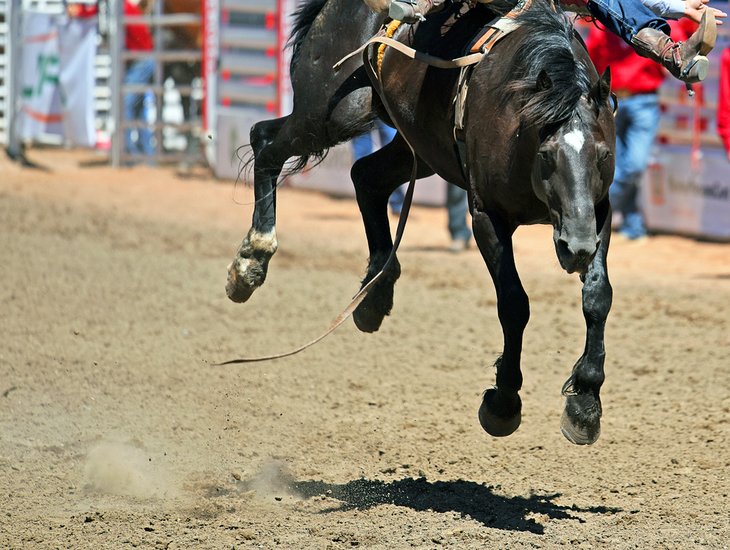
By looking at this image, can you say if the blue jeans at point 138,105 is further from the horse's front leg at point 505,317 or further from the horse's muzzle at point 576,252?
the horse's muzzle at point 576,252

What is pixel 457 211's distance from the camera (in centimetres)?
998

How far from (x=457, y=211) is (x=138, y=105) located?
698cm

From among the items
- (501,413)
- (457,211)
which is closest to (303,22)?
(501,413)

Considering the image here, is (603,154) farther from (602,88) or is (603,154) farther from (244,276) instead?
(244,276)

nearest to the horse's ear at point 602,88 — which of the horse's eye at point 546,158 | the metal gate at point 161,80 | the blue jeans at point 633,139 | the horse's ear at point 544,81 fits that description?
the horse's ear at point 544,81

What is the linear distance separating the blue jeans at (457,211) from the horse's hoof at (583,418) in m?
5.64

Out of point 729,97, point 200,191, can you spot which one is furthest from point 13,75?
point 729,97

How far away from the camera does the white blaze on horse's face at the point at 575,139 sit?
150 inches

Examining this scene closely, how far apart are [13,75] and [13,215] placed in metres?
4.64

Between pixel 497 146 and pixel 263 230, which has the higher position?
pixel 497 146

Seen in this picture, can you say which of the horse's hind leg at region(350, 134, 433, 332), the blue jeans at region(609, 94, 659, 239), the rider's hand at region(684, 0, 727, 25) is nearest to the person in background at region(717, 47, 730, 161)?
the blue jeans at region(609, 94, 659, 239)

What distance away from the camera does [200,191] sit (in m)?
13.9

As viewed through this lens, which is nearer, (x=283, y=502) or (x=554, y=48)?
(x=554, y=48)

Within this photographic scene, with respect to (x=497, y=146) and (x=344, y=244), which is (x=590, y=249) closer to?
(x=497, y=146)
